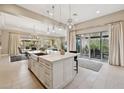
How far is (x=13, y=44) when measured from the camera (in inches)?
408

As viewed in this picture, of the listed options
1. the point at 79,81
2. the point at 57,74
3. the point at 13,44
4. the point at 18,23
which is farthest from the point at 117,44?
the point at 13,44

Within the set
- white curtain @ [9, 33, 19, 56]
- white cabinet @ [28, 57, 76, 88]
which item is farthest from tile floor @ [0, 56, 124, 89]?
white curtain @ [9, 33, 19, 56]

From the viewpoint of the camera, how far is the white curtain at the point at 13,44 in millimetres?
10109

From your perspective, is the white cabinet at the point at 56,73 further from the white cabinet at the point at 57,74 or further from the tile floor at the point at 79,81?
the tile floor at the point at 79,81

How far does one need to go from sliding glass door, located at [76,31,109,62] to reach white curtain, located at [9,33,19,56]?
23.3ft

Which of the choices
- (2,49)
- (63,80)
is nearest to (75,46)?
(63,80)

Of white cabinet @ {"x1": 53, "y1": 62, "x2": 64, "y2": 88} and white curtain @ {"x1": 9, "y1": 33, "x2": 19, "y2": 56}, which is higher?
white curtain @ {"x1": 9, "y1": 33, "x2": 19, "y2": 56}

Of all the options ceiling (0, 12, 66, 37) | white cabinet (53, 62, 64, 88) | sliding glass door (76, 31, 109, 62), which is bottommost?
white cabinet (53, 62, 64, 88)

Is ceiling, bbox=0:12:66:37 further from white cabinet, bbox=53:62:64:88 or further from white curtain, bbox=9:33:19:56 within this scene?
white cabinet, bbox=53:62:64:88

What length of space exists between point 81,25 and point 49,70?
556cm

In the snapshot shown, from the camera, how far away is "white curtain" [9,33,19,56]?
1011cm

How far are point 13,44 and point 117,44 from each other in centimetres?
1008

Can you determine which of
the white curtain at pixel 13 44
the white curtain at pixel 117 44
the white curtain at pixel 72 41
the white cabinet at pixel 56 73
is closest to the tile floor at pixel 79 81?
the white cabinet at pixel 56 73

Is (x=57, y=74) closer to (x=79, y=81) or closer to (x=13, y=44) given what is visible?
(x=79, y=81)
